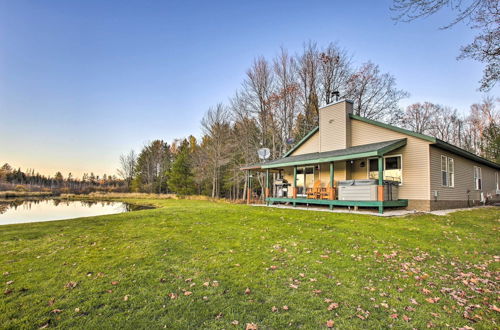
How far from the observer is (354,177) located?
12750mm

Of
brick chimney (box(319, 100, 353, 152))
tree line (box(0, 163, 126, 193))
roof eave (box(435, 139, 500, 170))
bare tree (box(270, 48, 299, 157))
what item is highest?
bare tree (box(270, 48, 299, 157))

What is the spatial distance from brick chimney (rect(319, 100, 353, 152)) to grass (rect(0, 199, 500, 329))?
289 inches

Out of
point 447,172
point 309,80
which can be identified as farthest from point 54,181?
point 447,172

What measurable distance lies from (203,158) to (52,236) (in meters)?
21.3

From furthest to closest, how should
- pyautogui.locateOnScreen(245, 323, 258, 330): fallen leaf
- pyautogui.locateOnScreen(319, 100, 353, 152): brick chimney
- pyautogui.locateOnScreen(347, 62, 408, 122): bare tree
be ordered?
pyautogui.locateOnScreen(347, 62, 408, 122): bare tree < pyautogui.locateOnScreen(319, 100, 353, 152): brick chimney < pyautogui.locateOnScreen(245, 323, 258, 330): fallen leaf

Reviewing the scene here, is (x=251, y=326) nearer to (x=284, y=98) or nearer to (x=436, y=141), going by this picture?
(x=436, y=141)

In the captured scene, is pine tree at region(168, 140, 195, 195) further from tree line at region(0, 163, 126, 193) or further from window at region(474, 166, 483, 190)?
window at region(474, 166, 483, 190)

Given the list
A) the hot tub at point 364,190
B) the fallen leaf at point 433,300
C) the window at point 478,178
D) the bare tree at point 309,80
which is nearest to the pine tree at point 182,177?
the bare tree at point 309,80

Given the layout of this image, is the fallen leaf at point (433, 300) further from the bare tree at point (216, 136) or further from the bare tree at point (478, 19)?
the bare tree at point (216, 136)

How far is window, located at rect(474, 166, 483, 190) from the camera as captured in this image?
14385 mm

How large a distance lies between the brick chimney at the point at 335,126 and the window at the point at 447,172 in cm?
431

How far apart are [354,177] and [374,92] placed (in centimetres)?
1264

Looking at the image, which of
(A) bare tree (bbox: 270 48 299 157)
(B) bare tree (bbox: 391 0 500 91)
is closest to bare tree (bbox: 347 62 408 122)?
(A) bare tree (bbox: 270 48 299 157)

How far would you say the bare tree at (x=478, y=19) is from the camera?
4.01 metres
